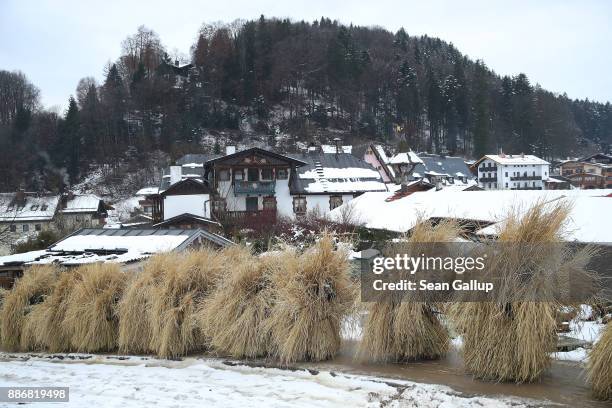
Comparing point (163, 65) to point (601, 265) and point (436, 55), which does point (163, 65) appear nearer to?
point (436, 55)

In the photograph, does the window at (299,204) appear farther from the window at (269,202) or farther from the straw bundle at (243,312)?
the straw bundle at (243,312)

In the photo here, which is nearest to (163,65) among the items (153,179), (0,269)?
(153,179)

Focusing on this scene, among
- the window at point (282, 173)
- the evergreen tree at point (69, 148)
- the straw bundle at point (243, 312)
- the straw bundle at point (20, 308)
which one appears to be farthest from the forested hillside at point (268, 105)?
the straw bundle at point (243, 312)

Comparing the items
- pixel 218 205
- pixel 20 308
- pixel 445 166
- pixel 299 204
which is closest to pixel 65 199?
pixel 218 205

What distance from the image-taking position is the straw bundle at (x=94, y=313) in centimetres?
988

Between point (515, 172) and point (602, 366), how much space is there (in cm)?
6201

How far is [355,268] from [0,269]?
428 inches

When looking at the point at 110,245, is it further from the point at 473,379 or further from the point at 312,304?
the point at 473,379

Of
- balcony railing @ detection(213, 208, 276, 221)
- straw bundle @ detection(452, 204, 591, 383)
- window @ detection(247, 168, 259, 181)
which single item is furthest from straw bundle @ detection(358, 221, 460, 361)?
window @ detection(247, 168, 259, 181)

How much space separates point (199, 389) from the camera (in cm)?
729

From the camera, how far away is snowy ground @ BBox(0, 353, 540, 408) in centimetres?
634

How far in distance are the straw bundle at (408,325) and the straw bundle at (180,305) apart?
283 centimetres

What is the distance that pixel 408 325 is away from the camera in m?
7.39

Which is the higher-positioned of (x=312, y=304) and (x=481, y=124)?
(x=481, y=124)
